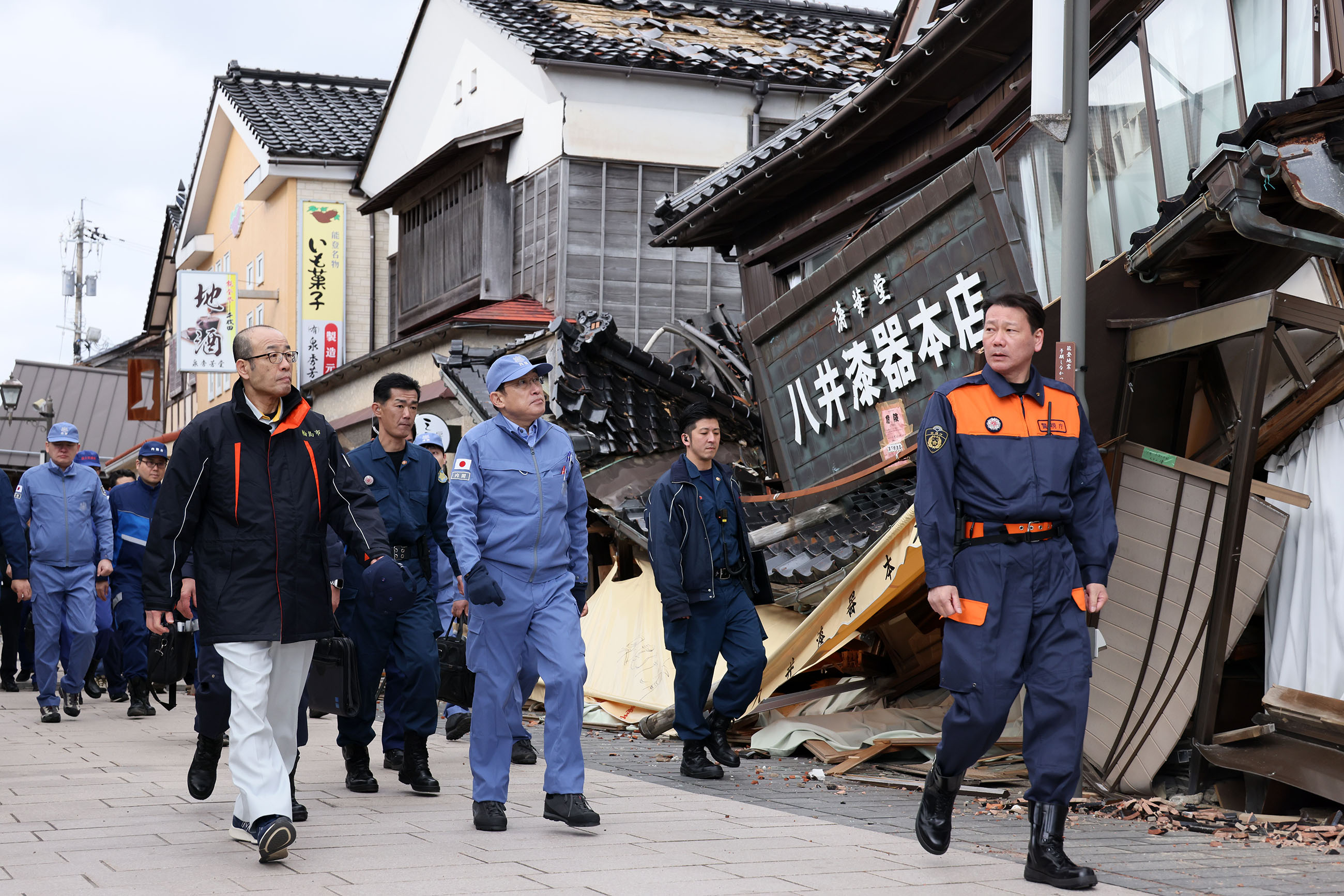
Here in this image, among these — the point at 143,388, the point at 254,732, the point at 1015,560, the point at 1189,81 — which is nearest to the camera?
the point at 1015,560

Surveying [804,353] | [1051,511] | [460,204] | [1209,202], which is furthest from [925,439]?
[460,204]

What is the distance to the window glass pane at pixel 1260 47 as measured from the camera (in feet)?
24.4

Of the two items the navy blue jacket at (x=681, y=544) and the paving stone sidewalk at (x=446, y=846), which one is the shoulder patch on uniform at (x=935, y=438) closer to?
the paving stone sidewalk at (x=446, y=846)

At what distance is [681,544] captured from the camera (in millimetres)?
8430

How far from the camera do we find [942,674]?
5.52m

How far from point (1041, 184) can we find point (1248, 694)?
11.5 ft

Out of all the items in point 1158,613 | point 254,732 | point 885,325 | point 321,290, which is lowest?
point 254,732

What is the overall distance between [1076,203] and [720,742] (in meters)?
3.78

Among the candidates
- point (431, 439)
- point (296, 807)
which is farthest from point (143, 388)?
Result: point (296, 807)

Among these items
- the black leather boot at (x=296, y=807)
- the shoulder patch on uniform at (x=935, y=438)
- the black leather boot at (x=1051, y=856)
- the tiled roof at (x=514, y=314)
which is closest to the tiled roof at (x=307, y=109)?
the tiled roof at (x=514, y=314)

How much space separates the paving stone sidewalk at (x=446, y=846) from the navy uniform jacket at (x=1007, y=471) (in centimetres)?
123

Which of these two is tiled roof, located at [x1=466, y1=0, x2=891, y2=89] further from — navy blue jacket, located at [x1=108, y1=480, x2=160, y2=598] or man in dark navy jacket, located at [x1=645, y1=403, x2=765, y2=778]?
man in dark navy jacket, located at [x1=645, y1=403, x2=765, y2=778]

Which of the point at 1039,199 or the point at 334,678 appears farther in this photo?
the point at 1039,199

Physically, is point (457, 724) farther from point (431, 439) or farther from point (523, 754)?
point (431, 439)
